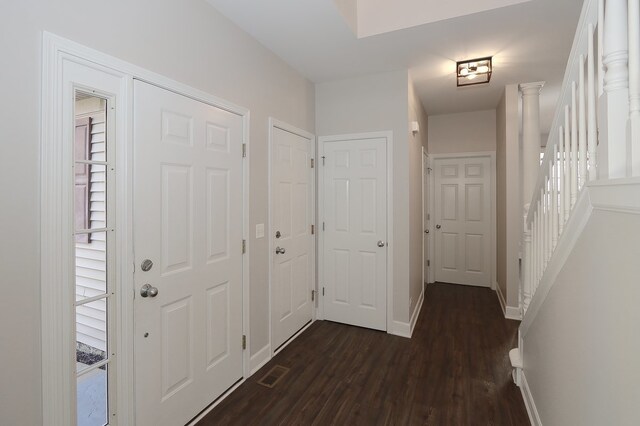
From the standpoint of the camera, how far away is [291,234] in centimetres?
308

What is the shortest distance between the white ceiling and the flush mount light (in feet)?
0.20

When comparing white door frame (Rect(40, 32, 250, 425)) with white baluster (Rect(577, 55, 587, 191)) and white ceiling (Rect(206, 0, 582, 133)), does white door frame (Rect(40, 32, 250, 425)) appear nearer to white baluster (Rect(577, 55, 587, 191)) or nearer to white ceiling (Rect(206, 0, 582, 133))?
white ceiling (Rect(206, 0, 582, 133))

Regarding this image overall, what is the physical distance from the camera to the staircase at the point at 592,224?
89cm

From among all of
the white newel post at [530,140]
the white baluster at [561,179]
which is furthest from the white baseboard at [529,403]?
the white newel post at [530,140]

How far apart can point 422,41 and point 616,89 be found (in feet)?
6.30

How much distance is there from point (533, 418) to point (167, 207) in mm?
2490

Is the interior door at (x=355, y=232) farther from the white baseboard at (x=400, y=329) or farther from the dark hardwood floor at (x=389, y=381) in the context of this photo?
the dark hardwood floor at (x=389, y=381)

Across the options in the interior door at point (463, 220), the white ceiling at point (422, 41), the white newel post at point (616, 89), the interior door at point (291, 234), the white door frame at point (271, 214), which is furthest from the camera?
the interior door at point (463, 220)

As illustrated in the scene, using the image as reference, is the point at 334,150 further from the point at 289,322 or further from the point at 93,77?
the point at 93,77

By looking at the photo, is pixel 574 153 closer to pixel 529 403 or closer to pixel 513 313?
pixel 529 403

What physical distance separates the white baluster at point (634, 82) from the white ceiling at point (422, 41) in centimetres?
160

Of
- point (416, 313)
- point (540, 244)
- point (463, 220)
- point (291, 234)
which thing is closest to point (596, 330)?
point (540, 244)

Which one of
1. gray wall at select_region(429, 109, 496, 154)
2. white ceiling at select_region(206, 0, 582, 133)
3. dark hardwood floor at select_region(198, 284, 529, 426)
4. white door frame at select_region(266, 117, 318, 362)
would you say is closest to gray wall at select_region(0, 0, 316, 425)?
white ceiling at select_region(206, 0, 582, 133)

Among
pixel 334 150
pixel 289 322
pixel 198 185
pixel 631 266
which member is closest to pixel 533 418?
pixel 631 266
